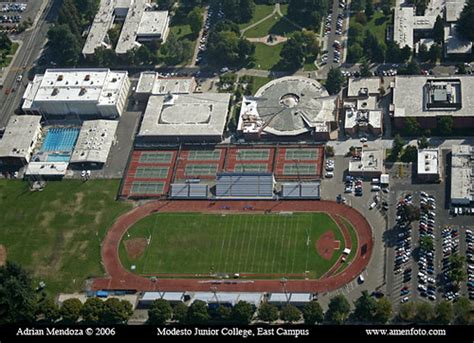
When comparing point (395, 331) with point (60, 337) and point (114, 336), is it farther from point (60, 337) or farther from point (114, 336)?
point (60, 337)

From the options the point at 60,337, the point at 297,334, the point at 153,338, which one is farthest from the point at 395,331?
the point at 60,337

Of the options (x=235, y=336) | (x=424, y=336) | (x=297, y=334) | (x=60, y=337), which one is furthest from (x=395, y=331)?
(x=60, y=337)

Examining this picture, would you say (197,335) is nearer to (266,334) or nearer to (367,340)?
(266,334)

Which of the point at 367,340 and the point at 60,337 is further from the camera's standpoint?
the point at 60,337

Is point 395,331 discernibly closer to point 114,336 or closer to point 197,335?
point 197,335

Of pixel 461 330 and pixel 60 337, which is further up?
pixel 461 330

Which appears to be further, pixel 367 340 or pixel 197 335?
pixel 197 335

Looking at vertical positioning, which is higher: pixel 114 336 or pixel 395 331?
pixel 395 331

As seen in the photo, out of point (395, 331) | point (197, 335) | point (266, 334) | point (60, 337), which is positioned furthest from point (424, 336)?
point (60, 337)
